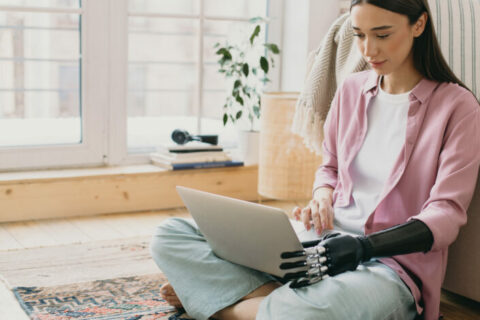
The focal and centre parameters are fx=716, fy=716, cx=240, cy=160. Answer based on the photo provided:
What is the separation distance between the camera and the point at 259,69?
3865mm

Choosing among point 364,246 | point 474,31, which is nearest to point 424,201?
point 364,246

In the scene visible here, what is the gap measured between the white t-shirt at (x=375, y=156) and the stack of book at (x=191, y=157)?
5.34 ft

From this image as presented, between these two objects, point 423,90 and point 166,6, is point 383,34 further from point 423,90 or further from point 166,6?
point 166,6

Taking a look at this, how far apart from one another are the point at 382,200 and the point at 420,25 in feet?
1.43

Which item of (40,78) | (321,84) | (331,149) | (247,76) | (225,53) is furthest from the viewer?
(247,76)

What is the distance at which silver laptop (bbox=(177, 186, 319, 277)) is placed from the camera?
1.61m

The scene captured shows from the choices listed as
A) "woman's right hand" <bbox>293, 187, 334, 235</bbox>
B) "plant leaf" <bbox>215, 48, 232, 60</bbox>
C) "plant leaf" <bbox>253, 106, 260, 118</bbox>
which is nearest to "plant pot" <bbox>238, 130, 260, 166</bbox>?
"plant leaf" <bbox>253, 106, 260, 118</bbox>

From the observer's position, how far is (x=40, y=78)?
3305mm

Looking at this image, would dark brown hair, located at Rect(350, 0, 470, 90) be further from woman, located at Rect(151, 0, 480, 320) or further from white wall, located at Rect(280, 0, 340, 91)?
white wall, located at Rect(280, 0, 340, 91)

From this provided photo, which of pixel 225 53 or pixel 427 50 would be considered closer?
pixel 427 50

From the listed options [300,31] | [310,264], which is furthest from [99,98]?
[310,264]

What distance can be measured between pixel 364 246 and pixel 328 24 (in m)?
2.29

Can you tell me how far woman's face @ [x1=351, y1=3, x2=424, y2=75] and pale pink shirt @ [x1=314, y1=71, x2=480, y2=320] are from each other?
0.11 metres

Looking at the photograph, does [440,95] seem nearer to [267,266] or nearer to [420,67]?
[420,67]
